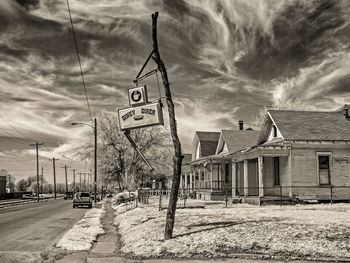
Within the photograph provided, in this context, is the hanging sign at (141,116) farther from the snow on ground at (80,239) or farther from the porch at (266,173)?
the porch at (266,173)

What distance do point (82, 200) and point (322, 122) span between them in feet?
74.1

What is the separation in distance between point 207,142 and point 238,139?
725cm

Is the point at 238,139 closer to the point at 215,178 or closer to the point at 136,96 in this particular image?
the point at 215,178

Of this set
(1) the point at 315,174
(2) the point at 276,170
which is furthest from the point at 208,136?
(1) the point at 315,174

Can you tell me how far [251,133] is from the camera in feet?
130

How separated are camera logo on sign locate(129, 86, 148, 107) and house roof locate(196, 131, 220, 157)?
102 feet

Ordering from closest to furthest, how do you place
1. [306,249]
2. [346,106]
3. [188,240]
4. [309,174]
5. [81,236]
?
[306,249] → [188,240] → [81,236] → [309,174] → [346,106]

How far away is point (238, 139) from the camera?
37531mm

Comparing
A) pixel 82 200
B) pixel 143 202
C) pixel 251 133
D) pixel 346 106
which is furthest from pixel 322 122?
pixel 82 200

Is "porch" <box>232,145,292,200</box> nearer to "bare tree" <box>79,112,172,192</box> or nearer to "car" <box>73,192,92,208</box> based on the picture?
"car" <box>73,192,92,208</box>

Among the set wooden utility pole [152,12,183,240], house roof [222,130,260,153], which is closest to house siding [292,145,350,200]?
house roof [222,130,260,153]

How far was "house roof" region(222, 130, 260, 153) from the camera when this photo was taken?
36.4 m

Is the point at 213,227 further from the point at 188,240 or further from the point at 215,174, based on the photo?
the point at 215,174

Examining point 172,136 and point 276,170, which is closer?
point 172,136
